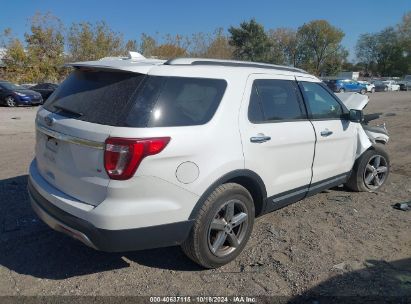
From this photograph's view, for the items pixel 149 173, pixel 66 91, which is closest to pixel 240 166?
pixel 149 173

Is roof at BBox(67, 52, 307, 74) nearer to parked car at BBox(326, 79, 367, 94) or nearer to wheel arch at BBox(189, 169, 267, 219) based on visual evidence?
wheel arch at BBox(189, 169, 267, 219)

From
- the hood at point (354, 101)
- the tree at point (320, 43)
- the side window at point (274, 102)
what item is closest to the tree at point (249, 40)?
the tree at point (320, 43)

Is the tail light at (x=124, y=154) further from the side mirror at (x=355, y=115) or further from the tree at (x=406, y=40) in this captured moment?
the tree at (x=406, y=40)

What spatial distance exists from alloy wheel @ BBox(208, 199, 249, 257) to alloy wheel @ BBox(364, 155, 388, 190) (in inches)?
108

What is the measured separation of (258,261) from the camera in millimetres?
3656

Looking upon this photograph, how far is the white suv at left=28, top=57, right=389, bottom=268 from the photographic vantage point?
2838 millimetres

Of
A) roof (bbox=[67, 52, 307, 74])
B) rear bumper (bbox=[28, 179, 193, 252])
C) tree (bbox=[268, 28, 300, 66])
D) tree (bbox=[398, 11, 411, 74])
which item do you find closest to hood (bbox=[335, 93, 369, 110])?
roof (bbox=[67, 52, 307, 74])

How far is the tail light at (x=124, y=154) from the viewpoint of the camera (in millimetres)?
2768

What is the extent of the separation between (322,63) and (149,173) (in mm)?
94324

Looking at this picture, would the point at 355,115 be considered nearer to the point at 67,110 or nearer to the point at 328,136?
the point at 328,136

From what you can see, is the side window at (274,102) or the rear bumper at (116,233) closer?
the rear bumper at (116,233)

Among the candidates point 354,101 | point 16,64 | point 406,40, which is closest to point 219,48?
point 16,64

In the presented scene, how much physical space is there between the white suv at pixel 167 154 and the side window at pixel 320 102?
385mm

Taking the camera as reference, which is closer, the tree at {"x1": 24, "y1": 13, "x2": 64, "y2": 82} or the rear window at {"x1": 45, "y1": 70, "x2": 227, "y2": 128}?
the rear window at {"x1": 45, "y1": 70, "x2": 227, "y2": 128}
